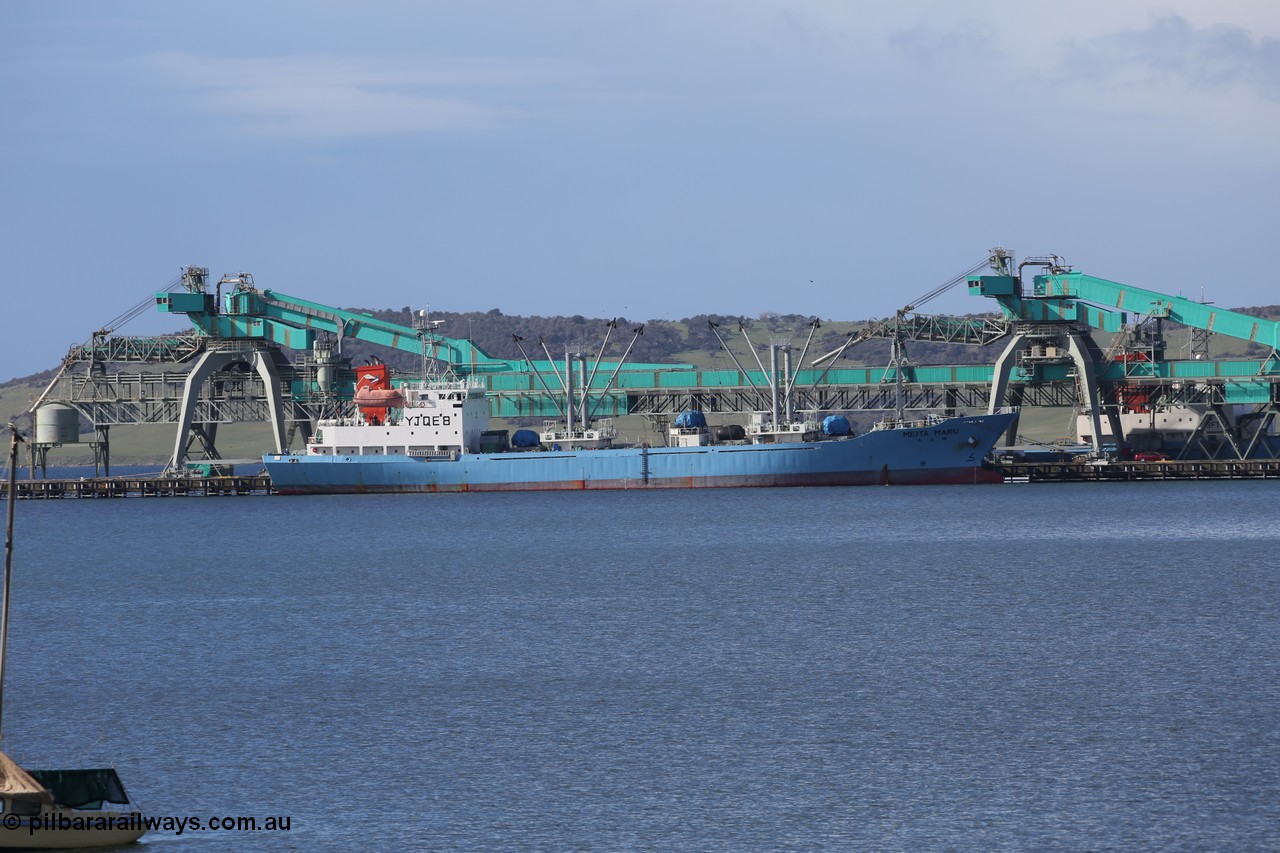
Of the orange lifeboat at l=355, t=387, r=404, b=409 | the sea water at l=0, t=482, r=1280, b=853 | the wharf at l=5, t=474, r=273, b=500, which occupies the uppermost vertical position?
the orange lifeboat at l=355, t=387, r=404, b=409

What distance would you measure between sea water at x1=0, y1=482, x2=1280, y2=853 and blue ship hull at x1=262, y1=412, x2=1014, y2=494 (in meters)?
29.9

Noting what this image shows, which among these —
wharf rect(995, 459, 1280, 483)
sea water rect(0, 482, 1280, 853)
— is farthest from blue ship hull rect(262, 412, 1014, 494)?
sea water rect(0, 482, 1280, 853)

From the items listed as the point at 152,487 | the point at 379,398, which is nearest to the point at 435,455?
the point at 379,398

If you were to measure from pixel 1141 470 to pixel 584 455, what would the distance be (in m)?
29.8

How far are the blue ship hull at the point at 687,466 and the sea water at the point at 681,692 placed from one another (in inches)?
1179

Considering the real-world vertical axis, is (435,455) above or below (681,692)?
above

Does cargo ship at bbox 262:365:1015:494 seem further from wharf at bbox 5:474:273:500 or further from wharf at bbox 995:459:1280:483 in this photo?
wharf at bbox 5:474:273:500

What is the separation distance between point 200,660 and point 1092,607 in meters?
19.3

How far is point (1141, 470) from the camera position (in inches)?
3605

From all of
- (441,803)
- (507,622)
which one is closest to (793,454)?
(507,622)

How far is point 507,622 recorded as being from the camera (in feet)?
124

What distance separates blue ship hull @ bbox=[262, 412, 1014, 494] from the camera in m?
87.6

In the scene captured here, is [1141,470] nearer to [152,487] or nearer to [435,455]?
[435,455]

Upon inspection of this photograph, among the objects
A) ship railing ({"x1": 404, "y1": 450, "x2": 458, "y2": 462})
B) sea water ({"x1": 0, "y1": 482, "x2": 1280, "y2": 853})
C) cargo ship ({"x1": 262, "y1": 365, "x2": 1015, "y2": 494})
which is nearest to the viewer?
sea water ({"x1": 0, "y1": 482, "x2": 1280, "y2": 853})
